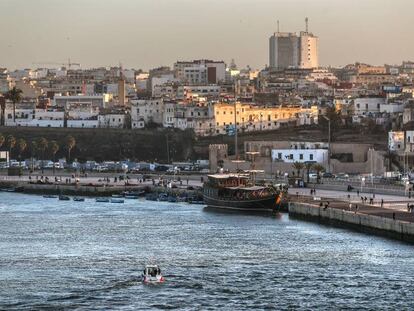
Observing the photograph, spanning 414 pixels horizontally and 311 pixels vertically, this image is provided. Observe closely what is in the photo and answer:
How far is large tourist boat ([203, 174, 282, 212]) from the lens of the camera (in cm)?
7350

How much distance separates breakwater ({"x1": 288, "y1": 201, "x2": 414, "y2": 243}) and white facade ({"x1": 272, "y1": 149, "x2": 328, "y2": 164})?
22.9 meters

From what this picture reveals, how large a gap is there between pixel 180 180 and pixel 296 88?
66.2 metres

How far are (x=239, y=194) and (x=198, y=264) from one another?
84.9ft

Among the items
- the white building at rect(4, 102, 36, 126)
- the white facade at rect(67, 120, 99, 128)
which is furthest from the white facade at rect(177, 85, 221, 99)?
the white building at rect(4, 102, 36, 126)

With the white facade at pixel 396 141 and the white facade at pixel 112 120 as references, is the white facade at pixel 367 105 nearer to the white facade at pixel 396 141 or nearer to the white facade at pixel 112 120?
the white facade at pixel 112 120

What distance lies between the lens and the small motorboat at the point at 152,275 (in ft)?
148

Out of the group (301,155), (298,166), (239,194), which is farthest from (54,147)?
(239,194)

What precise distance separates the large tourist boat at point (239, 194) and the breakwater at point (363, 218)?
2.81 metres

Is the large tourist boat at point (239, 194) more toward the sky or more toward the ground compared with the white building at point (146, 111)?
more toward the ground

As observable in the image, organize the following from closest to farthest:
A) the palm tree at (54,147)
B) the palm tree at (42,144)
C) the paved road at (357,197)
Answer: the paved road at (357,197), the palm tree at (54,147), the palm tree at (42,144)

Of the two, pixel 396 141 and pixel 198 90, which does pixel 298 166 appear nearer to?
pixel 396 141

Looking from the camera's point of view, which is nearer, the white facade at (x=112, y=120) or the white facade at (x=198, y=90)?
the white facade at (x=112, y=120)

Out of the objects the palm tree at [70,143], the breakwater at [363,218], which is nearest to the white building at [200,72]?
the palm tree at [70,143]

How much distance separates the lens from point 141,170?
103062 millimetres
